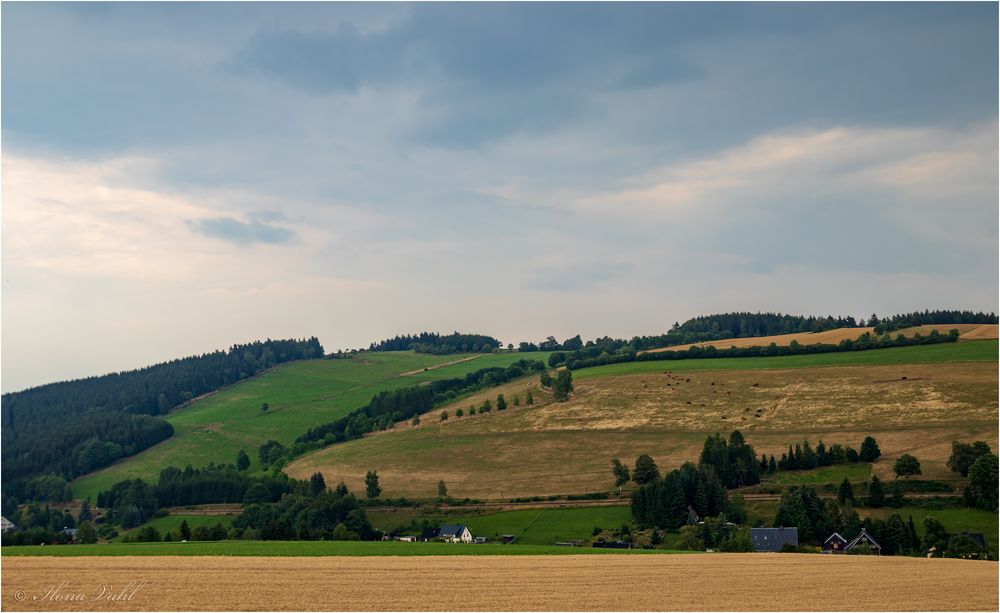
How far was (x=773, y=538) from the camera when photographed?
93125 mm

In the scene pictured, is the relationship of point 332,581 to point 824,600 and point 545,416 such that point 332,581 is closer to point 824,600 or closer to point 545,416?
point 824,600

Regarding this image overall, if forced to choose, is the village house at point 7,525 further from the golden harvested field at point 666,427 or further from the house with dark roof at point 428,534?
the house with dark roof at point 428,534

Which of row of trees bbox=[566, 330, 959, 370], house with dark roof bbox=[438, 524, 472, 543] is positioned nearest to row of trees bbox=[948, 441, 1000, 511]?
house with dark roof bbox=[438, 524, 472, 543]

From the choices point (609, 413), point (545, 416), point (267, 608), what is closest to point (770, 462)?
point (609, 413)

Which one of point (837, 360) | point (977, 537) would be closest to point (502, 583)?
point (977, 537)

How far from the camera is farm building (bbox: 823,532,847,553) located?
91.8m

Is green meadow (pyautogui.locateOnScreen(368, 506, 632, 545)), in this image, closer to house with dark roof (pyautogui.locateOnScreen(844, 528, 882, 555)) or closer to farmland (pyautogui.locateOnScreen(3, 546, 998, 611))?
house with dark roof (pyautogui.locateOnScreen(844, 528, 882, 555))

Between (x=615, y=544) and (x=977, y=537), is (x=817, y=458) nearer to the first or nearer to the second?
(x=977, y=537)

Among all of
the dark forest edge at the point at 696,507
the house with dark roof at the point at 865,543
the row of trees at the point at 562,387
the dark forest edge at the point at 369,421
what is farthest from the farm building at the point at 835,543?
the dark forest edge at the point at 369,421

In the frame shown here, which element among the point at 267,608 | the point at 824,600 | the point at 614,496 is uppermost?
the point at 267,608

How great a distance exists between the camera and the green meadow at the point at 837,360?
160000mm

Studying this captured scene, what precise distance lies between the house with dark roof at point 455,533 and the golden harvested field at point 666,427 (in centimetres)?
1897

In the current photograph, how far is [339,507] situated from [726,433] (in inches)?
2553

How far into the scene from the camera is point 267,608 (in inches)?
1502
